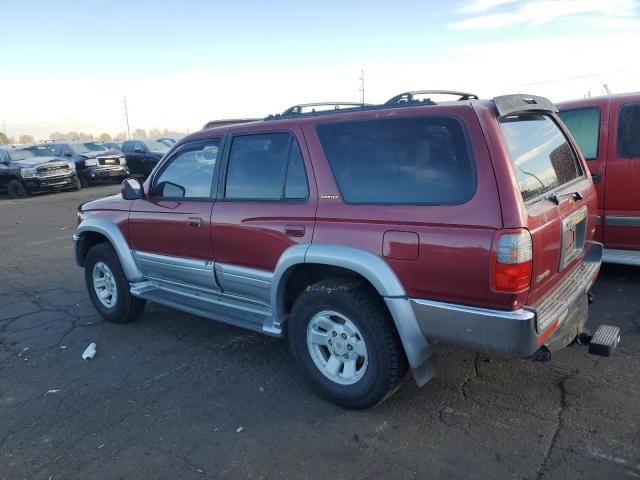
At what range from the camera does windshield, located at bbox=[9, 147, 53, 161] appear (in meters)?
18.2

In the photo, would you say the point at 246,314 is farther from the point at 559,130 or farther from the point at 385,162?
the point at 559,130

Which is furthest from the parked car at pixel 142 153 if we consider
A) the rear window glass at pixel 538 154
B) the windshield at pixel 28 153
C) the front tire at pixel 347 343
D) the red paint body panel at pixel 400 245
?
the red paint body panel at pixel 400 245

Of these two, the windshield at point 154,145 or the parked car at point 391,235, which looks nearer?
the parked car at point 391,235

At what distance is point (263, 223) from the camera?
351 centimetres

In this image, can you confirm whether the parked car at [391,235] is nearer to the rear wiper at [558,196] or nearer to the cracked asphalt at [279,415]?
the rear wiper at [558,196]

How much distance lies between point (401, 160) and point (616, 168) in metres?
3.32

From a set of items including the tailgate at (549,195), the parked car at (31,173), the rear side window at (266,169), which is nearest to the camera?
the tailgate at (549,195)

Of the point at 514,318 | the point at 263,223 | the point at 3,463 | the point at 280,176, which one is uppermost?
the point at 280,176

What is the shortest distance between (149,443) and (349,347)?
135 cm

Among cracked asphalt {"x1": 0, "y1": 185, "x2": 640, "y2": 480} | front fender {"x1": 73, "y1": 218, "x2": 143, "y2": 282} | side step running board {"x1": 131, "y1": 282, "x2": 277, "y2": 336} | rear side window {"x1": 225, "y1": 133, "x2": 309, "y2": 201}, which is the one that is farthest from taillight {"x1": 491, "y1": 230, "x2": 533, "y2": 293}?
front fender {"x1": 73, "y1": 218, "x2": 143, "y2": 282}

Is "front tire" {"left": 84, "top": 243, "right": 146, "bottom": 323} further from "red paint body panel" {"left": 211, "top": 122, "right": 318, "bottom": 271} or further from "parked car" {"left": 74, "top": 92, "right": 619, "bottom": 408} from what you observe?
"red paint body panel" {"left": 211, "top": 122, "right": 318, "bottom": 271}

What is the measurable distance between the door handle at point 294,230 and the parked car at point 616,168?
3501mm

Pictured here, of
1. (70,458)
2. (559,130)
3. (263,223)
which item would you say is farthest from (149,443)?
(559,130)

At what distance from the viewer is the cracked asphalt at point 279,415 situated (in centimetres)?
274
